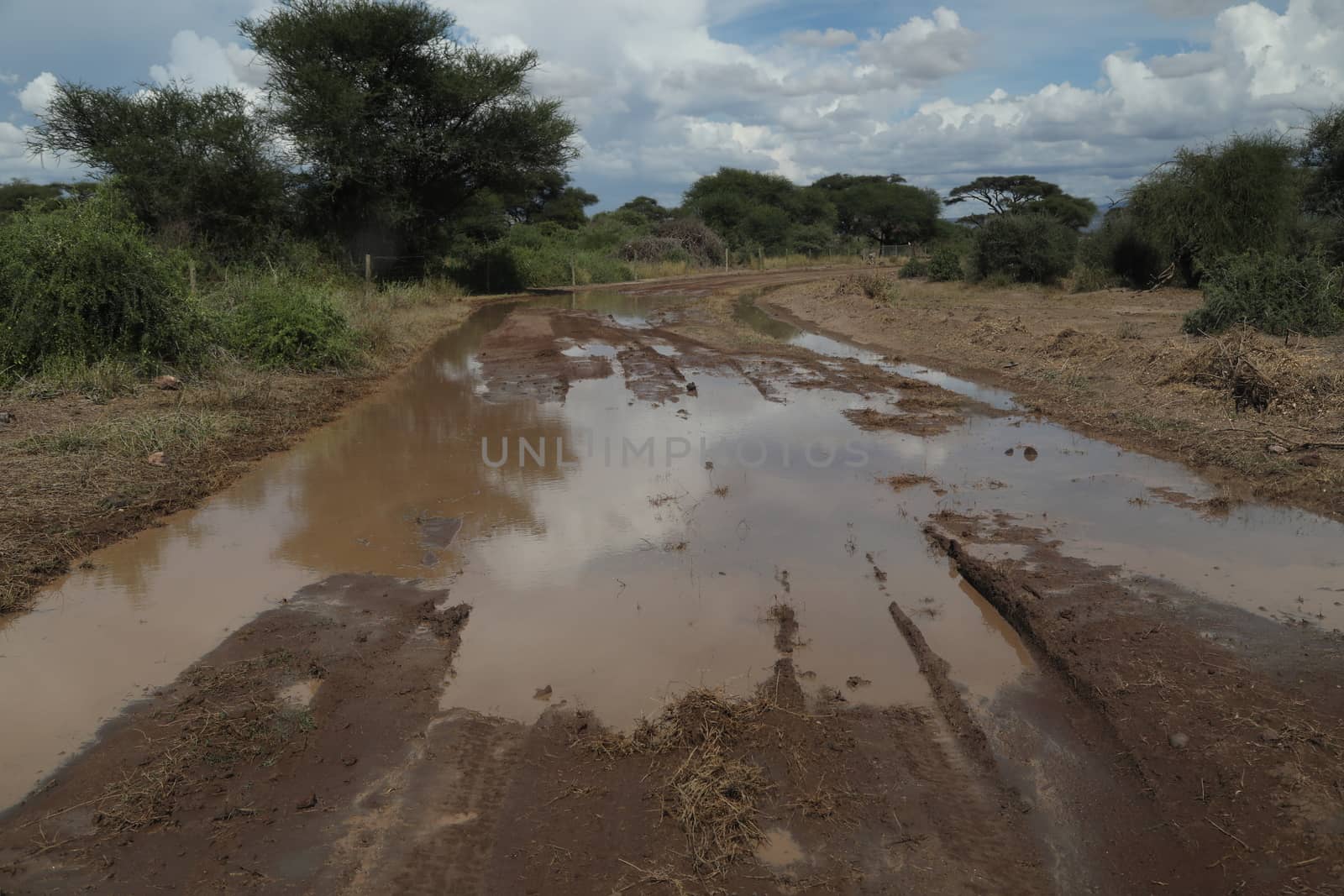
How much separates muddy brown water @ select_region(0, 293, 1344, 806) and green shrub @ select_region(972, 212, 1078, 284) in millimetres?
20315

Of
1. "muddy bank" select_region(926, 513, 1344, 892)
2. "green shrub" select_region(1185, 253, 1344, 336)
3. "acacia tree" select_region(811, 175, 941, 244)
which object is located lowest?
"muddy bank" select_region(926, 513, 1344, 892)

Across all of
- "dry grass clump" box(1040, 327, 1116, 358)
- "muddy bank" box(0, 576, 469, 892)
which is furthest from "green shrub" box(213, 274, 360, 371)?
"dry grass clump" box(1040, 327, 1116, 358)

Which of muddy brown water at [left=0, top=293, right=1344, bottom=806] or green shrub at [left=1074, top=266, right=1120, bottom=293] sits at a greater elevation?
green shrub at [left=1074, top=266, right=1120, bottom=293]

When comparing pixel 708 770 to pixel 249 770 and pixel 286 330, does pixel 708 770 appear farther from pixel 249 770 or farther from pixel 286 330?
pixel 286 330

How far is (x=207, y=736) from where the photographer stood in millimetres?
3984

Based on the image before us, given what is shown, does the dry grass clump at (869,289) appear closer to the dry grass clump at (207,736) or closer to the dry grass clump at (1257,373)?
the dry grass clump at (1257,373)

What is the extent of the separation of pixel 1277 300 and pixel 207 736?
16.1 meters

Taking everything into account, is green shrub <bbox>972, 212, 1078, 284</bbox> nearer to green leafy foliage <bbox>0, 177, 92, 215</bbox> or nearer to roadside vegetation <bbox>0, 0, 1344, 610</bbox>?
roadside vegetation <bbox>0, 0, 1344, 610</bbox>

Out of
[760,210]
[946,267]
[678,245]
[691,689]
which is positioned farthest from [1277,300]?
[760,210]

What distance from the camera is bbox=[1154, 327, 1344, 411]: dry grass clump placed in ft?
31.5

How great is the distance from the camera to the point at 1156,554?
6168 mm

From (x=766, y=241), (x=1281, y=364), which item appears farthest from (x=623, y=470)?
(x=766, y=241)

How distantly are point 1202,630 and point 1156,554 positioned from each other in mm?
1358

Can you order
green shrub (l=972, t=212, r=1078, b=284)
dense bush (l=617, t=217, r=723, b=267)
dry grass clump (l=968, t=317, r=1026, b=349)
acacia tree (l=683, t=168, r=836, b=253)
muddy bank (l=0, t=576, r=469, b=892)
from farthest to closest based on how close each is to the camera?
acacia tree (l=683, t=168, r=836, b=253) < dense bush (l=617, t=217, r=723, b=267) < green shrub (l=972, t=212, r=1078, b=284) < dry grass clump (l=968, t=317, r=1026, b=349) < muddy bank (l=0, t=576, r=469, b=892)
